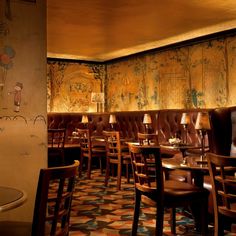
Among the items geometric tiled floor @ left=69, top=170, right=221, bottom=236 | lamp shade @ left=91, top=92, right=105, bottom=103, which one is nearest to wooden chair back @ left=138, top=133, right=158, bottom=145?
geometric tiled floor @ left=69, top=170, right=221, bottom=236

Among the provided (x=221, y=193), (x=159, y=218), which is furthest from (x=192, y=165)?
(x=221, y=193)

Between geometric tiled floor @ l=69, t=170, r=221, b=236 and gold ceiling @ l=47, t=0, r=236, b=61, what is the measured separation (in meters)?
2.67

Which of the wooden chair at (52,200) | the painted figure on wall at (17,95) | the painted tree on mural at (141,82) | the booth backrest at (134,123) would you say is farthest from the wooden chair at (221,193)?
the painted tree on mural at (141,82)

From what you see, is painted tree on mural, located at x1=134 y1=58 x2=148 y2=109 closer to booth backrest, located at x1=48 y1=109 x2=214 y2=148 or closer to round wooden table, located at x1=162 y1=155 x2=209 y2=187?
booth backrest, located at x1=48 y1=109 x2=214 y2=148

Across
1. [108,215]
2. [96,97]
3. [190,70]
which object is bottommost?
[108,215]

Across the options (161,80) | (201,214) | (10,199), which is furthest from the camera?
(161,80)

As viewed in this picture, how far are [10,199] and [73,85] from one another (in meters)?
7.81

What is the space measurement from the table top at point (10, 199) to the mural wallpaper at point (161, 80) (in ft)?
17.1

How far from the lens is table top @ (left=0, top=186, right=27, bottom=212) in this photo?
1874mm

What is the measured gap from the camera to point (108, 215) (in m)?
4.59

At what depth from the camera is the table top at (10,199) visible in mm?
1874

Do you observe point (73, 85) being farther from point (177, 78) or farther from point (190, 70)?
point (190, 70)

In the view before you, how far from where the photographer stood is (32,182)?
321 cm

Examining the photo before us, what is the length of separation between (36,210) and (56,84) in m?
7.84
